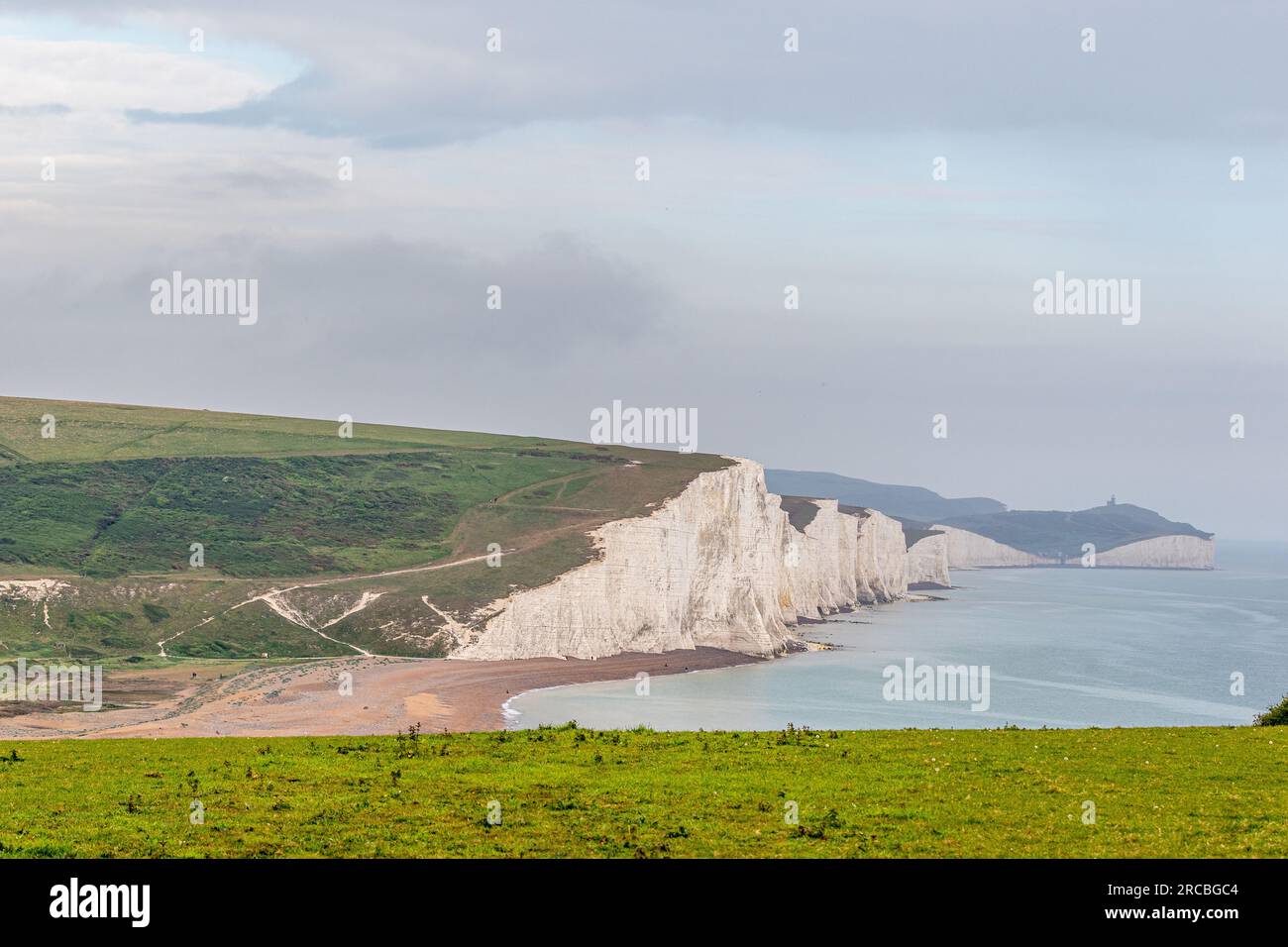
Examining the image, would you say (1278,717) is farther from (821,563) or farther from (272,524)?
(821,563)

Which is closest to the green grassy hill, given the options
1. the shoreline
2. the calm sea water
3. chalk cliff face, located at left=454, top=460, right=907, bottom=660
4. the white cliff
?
chalk cliff face, located at left=454, top=460, right=907, bottom=660

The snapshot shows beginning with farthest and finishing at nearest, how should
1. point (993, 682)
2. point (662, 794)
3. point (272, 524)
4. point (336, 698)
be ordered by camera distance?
1. point (272, 524)
2. point (993, 682)
3. point (336, 698)
4. point (662, 794)

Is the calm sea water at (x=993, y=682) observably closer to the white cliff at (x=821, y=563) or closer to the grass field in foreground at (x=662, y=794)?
the white cliff at (x=821, y=563)

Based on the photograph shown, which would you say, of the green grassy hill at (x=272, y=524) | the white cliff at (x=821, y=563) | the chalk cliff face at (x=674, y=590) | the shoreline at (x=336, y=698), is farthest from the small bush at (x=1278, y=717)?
the white cliff at (x=821, y=563)

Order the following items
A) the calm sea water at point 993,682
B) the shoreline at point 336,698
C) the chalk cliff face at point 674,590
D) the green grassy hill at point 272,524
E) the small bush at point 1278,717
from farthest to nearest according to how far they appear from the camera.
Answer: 1. the chalk cliff face at point 674,590
2. the green grassy hill at point 272,524
3. the calm sea water at point 993,682
4. the shoreline at point 336,698
5. the small bush at point 1278,717

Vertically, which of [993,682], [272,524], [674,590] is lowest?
[993,682]

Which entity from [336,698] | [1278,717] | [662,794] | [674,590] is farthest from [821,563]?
[662,794]
